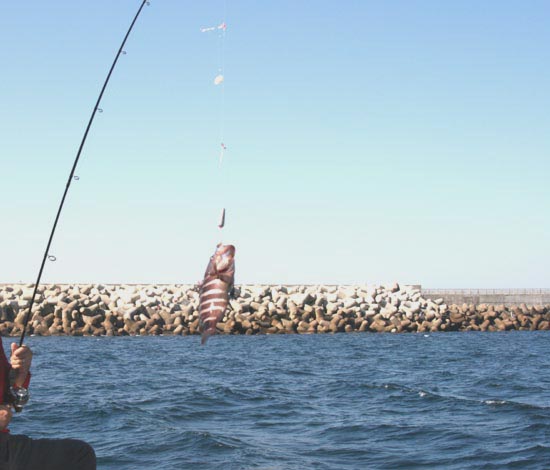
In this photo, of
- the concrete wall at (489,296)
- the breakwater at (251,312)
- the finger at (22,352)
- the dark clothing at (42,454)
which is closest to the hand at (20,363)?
the finger at (22,352)

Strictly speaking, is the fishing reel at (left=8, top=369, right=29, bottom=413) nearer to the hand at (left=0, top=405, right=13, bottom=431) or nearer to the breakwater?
the hand at (left=0, top=405, right=13, bottom=431)

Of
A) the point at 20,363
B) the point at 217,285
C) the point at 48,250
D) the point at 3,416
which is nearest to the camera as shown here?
the point at 217,285

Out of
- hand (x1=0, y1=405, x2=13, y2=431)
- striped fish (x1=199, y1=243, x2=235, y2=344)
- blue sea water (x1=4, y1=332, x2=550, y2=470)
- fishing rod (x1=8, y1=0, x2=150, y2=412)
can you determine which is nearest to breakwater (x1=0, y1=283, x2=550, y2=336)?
blue sea water (x1=4, y1=332, x2=550, y2=470)

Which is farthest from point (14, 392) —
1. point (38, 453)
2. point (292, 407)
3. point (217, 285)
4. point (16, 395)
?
point (292, 407)

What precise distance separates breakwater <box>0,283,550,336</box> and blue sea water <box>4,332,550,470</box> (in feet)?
23.3

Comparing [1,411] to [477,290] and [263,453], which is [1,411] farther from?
[477,290]

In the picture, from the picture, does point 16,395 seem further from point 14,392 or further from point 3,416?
point 3,416

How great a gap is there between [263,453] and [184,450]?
4.00ft

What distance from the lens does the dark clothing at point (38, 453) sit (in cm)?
571

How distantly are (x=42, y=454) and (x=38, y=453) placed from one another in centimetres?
3

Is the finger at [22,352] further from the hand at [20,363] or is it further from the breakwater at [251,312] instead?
the breakwater at [251,312]

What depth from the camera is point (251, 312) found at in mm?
36844

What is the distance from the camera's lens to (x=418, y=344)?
3181 centimetres

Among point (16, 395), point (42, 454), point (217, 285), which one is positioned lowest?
point (42, 454)
